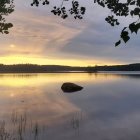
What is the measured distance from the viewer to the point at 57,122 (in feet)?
101

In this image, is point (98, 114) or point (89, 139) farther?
point (98, 114)

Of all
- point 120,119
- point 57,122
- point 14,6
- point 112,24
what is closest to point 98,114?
point 120,119

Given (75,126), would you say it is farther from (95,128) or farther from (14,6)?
(14,6)

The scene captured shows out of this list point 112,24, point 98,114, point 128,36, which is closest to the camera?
point 128,36

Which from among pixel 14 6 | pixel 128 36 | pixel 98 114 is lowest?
pixel 98 114

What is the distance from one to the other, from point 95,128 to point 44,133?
17.4 ft

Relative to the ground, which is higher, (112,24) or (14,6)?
(14,6)

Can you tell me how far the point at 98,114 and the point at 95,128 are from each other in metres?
9.72

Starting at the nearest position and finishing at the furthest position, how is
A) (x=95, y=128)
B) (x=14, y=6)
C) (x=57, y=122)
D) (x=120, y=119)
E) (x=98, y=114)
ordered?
(x=14, y=6), (x=95, y=128), (x=57, y=122), (x=120, y=119), (x=98, y=114)

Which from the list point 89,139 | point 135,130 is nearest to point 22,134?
point 89,139

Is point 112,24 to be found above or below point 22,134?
above

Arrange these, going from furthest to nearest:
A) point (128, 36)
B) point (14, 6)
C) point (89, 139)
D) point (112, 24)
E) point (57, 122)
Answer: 1. point (57, 122)
2. point (89, 139)
3. point (14, 6)
4. point (112, 24)
5. point (128, 36)

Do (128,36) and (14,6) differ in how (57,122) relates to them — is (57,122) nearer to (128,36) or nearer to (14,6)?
(14,6)

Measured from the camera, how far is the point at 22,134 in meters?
23.6
